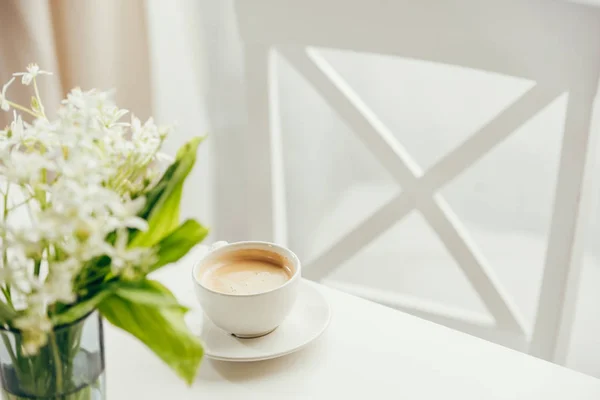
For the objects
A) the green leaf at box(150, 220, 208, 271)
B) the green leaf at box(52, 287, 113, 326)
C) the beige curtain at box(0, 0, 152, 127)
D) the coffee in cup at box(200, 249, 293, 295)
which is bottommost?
the coffee in cup at box(200, 249, 293, 295)

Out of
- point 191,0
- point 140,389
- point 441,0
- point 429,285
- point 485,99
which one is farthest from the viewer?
point 485,99

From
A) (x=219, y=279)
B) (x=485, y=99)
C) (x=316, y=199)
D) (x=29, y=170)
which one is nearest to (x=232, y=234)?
(x=316, y=199)

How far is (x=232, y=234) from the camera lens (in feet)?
5.61

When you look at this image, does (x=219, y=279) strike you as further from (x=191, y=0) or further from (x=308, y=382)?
(x=191, y=0)

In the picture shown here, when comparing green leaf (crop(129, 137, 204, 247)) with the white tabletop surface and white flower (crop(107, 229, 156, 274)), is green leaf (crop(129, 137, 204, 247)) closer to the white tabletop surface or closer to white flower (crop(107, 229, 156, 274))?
white flower (crop(107, 229, 156, 274))

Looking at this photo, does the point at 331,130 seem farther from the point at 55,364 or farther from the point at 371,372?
the point at 55,364

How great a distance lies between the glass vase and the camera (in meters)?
0.47

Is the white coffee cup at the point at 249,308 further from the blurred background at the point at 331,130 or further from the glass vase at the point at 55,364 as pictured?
the blurred background at the point at 331,130

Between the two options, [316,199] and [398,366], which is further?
[316,199]

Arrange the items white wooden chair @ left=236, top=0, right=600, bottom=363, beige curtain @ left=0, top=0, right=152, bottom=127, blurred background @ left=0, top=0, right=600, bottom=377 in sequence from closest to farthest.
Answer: white wooden chair @ left=236, top=0, right=600, bottom=363, beige curtain @ left=0, top=0, right=152, bottom=127, blurred background @ left=0, top=0, right=600, bottom=377

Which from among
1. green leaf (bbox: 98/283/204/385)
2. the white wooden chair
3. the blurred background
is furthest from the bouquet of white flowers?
the blurred background

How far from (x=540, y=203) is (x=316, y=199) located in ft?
2.11

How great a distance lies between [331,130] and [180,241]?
1.58 metres

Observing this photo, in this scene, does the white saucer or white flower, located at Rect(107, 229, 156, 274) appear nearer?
white flower, located at Rect(107, 229, 156, 274)
